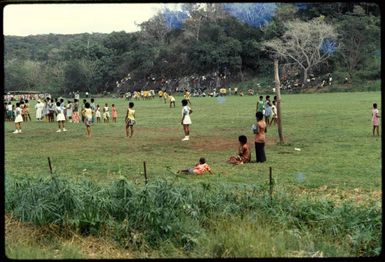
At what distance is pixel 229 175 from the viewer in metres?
8.19

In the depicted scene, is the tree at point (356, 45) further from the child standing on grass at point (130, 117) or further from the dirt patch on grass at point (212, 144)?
the child standing on grass at point (130, 117)

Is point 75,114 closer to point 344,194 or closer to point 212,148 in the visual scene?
point 212,148

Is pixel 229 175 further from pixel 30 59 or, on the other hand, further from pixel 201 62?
pixel 30 59

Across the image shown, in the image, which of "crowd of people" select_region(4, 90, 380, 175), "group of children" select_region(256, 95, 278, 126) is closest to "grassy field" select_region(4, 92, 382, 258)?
"crowd of people" select_region(4, 90, 380, 175)

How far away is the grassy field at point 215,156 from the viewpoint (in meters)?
4.37

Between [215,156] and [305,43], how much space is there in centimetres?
1631

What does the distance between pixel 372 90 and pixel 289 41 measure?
7.38m

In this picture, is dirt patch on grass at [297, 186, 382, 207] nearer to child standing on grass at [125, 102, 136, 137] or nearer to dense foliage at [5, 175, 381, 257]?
dense foliage at [5, 175, 381, 257]

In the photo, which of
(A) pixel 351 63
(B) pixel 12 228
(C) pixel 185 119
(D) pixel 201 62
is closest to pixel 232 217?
(B) pixel 12 228

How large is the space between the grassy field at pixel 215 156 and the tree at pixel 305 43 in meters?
4.38

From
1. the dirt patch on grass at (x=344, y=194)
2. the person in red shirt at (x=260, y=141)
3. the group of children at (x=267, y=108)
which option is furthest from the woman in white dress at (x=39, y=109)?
the dirt patch on grass at (x=344, y=194)

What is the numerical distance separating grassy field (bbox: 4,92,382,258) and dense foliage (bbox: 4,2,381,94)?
3100mm

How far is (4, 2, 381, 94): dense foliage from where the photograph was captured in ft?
62.2

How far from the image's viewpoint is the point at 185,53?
20.8 meters
